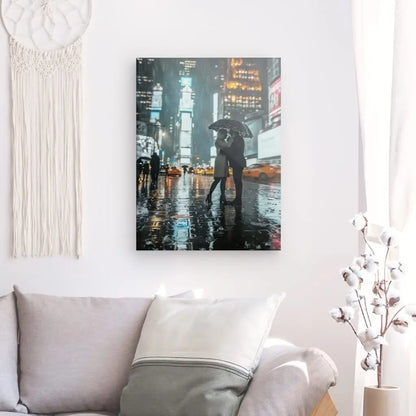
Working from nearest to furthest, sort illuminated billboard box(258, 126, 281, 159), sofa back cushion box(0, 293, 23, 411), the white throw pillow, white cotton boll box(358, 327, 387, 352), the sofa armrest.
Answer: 1. the sofa armrest
2. white cotton boll box(358, 327, 387, 352)
3. the white throw pillow
4. sofa back cushion box(0, 293, 23, 411)
5. illuminated billboard box(258, 126, 281, 159)

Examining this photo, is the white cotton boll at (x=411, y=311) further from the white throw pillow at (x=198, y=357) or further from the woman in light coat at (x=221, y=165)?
the woman in light coat at (x=221, y=165)

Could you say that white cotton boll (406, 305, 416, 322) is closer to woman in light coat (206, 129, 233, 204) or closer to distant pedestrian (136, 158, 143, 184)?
woman in light coat (206, 129, 233, 204)

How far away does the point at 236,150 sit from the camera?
3988mm

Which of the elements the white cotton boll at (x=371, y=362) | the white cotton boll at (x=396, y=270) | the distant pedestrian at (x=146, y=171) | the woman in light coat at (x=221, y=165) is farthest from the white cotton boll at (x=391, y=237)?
the distant pedestrian at (x=146, y=171)

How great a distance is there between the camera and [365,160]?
3.56 metres

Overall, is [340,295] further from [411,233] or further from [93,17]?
[93,17]

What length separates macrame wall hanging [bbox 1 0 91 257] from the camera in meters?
3.98

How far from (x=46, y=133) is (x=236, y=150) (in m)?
0.95

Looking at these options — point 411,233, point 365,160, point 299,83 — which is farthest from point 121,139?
point 411,233

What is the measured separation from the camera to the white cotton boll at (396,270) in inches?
115

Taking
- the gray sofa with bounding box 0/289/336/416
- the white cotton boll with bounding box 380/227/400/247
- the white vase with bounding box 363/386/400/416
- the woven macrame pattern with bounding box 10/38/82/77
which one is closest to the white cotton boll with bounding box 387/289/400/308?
the white cotton boll with bounding box 380/227/400/247

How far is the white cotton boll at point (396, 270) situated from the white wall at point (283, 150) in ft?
3.45

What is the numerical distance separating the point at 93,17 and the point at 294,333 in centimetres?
187

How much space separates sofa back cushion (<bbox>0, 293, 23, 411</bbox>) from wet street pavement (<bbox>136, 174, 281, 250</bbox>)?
748 millimetres
